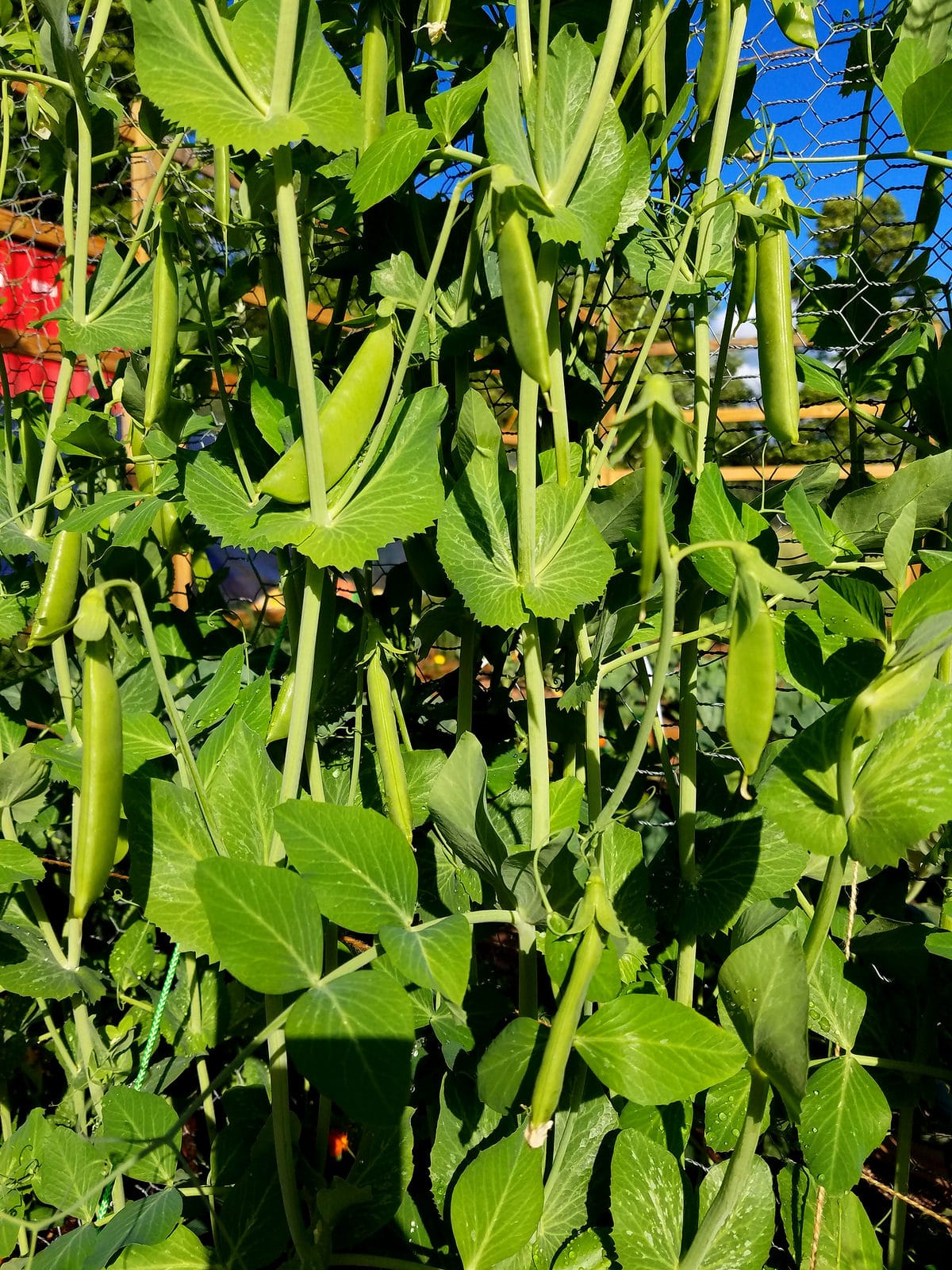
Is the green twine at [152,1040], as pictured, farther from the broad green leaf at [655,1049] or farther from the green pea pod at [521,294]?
the green pea pod at [521,294]

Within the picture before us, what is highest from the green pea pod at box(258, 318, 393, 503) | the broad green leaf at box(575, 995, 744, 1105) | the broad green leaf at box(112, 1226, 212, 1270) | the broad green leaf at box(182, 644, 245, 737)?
the green pea pod at box(258, 318, 393, 503)

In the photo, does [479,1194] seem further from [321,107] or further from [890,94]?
[890,94]

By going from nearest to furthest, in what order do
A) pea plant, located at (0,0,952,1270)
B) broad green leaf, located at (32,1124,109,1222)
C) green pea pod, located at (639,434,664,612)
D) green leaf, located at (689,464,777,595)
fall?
1. green pea pod, located at (639,434,664,612)
2. pea plant, located at (0,0,952,1270)
3. green leaf, located at (689,464,777,595)
4. broad green leaf, located at (32,1124,109,1222)

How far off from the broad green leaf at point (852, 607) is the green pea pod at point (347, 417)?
1.18 ft

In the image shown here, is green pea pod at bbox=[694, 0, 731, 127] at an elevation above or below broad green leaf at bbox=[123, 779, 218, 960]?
above

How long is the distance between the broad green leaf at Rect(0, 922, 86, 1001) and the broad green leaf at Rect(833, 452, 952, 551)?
89cm

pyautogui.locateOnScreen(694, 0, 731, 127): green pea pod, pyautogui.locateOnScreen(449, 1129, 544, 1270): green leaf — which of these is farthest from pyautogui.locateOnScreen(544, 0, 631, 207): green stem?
pyautogui.locateOnScreen(449, 1129, 544, 1270): green leaf

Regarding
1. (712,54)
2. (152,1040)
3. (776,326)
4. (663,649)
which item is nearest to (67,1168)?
(152,1040)

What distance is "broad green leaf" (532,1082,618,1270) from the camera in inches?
28.9

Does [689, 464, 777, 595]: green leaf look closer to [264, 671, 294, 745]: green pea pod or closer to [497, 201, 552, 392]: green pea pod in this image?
[497, 201, 552, 392]: green pea pod

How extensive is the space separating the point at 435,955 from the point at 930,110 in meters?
0.78

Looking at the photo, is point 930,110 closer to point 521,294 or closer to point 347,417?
point 521,294

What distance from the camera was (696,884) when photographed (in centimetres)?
79

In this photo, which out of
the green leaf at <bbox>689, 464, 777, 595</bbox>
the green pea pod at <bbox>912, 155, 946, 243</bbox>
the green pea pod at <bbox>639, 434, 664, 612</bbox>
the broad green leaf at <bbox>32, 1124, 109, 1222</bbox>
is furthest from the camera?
the green pea pod at <bbox>912, 155, 946, 243</bbox>
